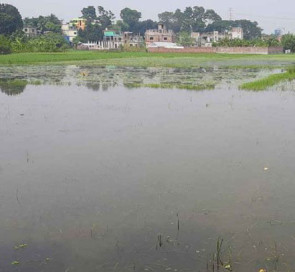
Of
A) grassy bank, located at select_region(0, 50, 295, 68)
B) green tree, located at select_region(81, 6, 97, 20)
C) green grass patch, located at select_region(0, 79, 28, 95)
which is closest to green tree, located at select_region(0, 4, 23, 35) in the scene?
grassy bank, located at select_region(0, 50, 295, 68)

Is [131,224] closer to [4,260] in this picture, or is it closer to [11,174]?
[4,260]

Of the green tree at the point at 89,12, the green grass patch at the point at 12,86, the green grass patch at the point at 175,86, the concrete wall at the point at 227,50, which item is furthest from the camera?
the green tree at the point at 89,12

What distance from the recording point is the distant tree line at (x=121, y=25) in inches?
2741

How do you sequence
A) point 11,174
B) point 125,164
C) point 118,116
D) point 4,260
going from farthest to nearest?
1. point 118,116
2. point 125,164
3. point 11,174
4. point 4,260

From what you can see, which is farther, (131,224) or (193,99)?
(193,99)

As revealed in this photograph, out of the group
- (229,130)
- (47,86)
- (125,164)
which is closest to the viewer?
(125,164)

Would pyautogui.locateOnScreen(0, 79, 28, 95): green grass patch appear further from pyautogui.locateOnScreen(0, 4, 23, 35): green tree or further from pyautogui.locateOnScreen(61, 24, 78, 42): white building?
pyautogui.locateOnScreen(61, 24, 78, 42): white building

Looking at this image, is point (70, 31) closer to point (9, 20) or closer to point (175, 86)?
point (9, 20)

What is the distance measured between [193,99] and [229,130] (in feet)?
15.4

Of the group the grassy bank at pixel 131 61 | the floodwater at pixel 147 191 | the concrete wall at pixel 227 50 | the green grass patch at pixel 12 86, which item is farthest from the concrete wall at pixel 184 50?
the floodwater at pixel 147 191

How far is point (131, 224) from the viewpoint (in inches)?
166

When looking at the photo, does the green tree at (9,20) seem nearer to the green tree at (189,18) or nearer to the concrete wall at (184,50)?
the concrete wall at (184,50)

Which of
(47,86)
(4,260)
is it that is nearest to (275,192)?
(4,260)

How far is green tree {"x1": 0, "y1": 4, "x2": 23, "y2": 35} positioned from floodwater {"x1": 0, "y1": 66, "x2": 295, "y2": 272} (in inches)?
2715
